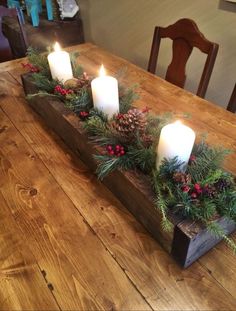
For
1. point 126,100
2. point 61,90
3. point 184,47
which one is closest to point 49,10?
point 184,47

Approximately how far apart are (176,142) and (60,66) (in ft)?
1.86

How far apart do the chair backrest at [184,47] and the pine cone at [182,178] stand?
0.75 m

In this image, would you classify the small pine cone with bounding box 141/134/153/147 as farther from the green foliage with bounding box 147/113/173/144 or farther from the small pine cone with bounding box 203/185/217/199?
the small pine cone with bounding box 203/185/217/199

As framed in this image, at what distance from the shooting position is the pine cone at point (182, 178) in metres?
0.53

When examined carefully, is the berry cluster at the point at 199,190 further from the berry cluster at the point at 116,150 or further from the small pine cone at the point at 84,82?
the small pine cone at the point at 84,82

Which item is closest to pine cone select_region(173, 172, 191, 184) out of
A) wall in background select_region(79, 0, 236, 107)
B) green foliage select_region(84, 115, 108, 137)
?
green foliage select_region(84, 115, 108, 137)

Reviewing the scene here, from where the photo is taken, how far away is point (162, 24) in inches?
68.1

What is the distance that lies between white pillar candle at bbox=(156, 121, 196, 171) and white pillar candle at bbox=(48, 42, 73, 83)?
0.53m

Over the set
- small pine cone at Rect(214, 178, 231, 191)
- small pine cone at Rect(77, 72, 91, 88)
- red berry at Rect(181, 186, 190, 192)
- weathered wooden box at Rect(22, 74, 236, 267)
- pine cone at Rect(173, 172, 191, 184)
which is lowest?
weathered wooden box at Rect(22, 74, 236, 267)

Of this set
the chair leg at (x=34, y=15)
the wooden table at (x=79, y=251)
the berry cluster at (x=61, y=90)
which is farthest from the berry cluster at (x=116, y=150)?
the chair leg at (x=34, y=15)

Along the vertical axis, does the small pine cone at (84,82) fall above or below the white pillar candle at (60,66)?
below

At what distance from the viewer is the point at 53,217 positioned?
650 millimetres

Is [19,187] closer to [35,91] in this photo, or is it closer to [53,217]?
[53,217]

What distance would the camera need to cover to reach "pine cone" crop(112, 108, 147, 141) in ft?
2.13
